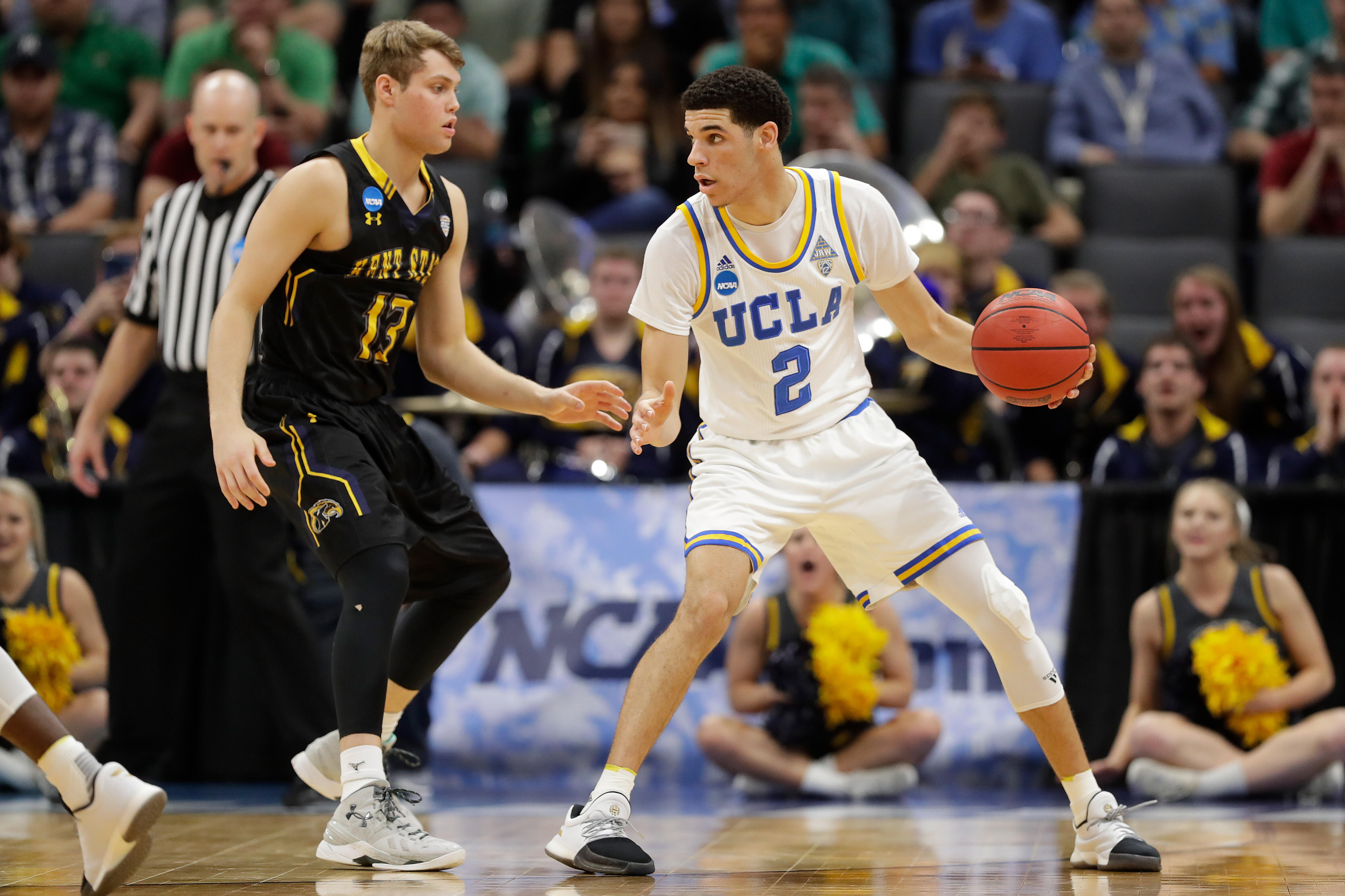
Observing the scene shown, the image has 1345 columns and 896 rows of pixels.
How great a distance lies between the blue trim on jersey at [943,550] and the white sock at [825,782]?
220 cm

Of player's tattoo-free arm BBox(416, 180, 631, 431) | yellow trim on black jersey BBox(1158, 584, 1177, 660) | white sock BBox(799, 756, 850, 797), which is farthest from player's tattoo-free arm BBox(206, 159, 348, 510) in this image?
yellow trim on black jersey BBox(1158, 584, 1177, 660)

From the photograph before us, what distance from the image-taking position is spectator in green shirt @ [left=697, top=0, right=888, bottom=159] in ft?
31.7

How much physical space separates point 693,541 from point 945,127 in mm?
6283

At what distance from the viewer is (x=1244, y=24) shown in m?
11.2

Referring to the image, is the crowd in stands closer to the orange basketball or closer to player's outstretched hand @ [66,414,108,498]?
player's outstretched hand @ [66,414,108,498]

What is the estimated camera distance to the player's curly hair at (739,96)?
164 inches

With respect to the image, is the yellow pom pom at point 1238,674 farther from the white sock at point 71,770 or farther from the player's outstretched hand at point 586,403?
the white sock at point 71,770

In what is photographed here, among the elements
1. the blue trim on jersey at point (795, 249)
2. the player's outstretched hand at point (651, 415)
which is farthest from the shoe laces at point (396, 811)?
the blue trim on jersey at point (795, 249)

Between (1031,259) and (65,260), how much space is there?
215 inches

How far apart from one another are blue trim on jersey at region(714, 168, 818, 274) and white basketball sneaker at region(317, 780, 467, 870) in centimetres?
167

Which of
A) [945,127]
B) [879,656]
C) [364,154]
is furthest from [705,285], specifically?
[945,127]

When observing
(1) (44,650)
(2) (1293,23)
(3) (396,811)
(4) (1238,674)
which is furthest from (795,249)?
(2) (1293,23)

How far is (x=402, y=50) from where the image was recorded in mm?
4184

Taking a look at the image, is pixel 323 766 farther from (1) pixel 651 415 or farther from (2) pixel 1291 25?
(2) pixel 1291 25
